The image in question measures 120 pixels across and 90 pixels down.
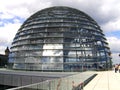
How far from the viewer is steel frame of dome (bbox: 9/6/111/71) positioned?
210ft

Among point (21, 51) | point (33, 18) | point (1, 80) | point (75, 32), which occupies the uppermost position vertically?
point (33, 18)

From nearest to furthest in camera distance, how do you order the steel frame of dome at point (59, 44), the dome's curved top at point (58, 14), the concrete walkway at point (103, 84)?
the concrete walkway at point (103, 84)
the steel frame of dome at point (59, 44)
the dome's curved top at point (58, 14)

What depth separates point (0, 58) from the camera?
10806cm

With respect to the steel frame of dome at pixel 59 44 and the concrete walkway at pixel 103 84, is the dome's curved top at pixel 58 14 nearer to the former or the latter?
the steel frame of dome at pixel 59 44

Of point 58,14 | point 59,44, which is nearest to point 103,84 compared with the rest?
point 59,44

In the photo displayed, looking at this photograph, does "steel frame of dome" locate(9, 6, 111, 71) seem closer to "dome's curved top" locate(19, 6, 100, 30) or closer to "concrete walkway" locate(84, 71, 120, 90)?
"dome's curved top" locate(19, 6, 100, 30)

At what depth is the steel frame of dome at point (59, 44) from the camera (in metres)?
64.1

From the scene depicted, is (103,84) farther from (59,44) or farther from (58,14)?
(58,14)

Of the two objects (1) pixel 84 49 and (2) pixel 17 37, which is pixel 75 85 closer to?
(1) pixel 84 49

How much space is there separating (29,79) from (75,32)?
33.6 m

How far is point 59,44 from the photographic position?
64875mm

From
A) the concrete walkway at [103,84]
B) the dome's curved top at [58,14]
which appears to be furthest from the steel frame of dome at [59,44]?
the concrete walkway at [103,84]

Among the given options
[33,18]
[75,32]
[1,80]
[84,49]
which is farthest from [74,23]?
[1,80]

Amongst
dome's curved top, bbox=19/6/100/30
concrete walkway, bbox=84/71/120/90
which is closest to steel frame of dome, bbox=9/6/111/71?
dome's curved top, bbox=19/6/100/30
